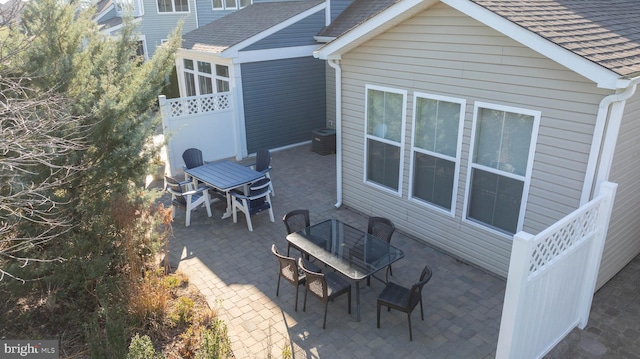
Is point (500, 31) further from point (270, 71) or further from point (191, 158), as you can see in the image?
point (270, 71)

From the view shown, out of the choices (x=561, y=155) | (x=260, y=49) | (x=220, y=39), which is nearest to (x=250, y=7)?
(x=220, y=39)

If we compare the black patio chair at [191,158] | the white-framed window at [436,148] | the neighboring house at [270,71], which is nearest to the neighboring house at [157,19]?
the neighboring house at [270,71]

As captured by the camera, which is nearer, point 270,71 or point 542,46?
point 542,46

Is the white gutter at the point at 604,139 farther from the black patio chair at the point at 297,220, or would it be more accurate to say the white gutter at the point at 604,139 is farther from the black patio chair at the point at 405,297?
the black patio chair at the point at 297,220

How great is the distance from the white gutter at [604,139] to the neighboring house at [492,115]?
0.01 meters

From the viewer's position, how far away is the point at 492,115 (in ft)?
19.8

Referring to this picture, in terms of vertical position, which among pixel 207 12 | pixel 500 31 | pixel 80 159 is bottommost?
pixel 80 159

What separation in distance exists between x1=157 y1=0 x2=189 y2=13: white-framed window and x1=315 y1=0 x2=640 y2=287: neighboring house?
13576 millimetres

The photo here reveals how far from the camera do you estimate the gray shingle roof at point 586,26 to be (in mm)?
4797

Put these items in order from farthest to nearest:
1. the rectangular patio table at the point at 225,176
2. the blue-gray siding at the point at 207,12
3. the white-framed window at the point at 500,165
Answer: the blue-gray siding at the point at 207,12, the rectangular patio table at the point at 225,176, the white-framed window at the point at 500,165

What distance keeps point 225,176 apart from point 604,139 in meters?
6.25

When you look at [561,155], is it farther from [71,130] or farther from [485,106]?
[71,130]

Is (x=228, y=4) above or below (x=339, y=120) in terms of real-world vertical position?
above

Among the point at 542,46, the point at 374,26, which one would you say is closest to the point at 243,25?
the point at 374,26
